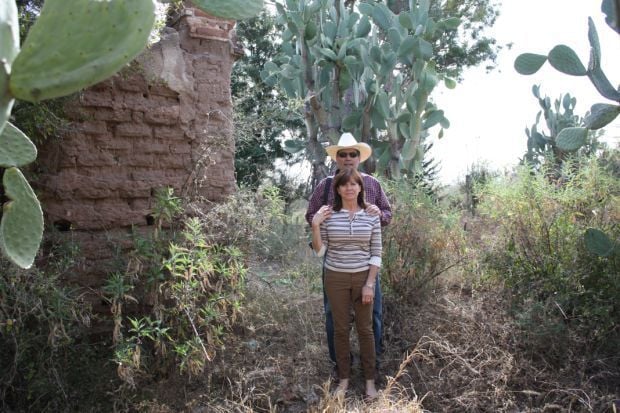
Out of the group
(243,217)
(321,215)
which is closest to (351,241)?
(321,215)

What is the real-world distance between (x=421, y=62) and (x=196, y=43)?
355cm

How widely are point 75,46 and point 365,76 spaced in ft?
20.7

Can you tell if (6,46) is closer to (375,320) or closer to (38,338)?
(38,338)

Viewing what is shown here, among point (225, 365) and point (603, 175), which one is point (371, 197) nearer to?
point (225, 365)

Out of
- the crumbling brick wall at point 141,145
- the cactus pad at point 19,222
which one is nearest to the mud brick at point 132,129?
the crumbling brick wall at point 141,145

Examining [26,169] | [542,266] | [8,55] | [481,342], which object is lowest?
[481,342]

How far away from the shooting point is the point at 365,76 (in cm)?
745

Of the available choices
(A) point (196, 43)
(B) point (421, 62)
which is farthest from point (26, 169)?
(B) point (421, 62)

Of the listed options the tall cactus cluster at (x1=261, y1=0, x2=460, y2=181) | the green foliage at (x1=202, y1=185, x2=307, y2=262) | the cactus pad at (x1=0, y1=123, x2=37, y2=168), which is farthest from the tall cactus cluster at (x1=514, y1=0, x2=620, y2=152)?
the cactus pad at (x1=0, y1=123, x2=37, y2=168)

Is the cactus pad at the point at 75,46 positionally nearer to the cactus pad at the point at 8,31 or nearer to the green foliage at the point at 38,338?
the cactus pad at the point at 8,31

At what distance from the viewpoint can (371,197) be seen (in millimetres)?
3969

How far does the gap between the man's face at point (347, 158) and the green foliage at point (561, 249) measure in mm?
1624

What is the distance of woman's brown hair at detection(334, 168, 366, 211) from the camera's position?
368 cm

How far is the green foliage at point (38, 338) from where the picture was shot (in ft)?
9.75
